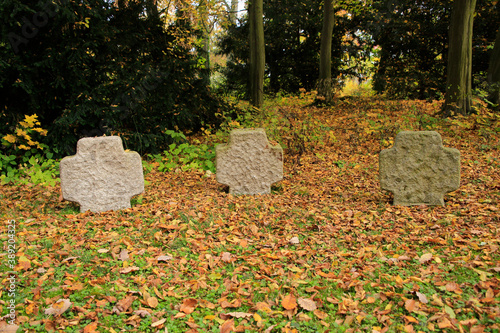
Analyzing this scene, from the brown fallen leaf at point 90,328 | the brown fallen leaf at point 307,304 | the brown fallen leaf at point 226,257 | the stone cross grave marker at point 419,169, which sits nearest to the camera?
the brown fallen leaf at point 90,328

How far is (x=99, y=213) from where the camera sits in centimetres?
491

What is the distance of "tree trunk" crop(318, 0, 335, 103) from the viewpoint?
39.6ft

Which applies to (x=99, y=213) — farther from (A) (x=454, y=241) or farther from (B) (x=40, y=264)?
(A) (x=454, y=241)

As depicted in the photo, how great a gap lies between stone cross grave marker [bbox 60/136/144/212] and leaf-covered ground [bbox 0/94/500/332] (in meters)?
0.25

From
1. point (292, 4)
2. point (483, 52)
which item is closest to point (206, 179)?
point (292, 4)

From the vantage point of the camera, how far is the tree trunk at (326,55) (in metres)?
12.1

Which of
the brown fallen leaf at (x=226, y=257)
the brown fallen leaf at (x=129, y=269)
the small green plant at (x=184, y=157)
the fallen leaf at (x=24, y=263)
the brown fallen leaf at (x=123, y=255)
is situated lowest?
the brown fallen leaf at (x=226, y=257)

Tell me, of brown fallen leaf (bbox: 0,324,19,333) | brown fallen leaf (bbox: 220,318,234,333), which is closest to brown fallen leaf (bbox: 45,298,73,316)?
brown fallen leaf (bbox: 0,324,19,333)

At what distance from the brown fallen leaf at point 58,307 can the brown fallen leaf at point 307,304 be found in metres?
1.85

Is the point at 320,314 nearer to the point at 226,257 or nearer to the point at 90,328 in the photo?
the point at 226,257

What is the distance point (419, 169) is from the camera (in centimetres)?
482

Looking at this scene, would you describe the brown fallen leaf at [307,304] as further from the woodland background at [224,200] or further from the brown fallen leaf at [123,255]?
the brown fallen leaf at [123,255]

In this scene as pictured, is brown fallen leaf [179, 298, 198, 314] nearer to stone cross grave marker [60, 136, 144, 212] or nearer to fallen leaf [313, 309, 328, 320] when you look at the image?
fallen leaf [313, 309, 328, 320]

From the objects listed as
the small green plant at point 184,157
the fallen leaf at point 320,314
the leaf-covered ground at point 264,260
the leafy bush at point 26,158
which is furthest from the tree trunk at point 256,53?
the fallen leaf at point 320,314
